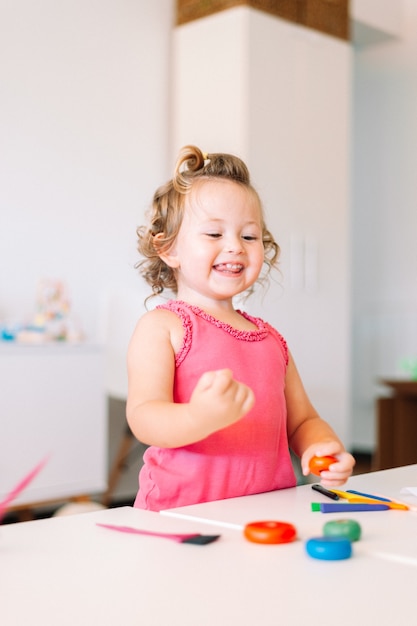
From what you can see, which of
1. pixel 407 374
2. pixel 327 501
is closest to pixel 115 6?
pixel 407 374

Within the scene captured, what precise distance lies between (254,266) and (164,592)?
0.62 metres

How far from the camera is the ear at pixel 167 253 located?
3.77 ft

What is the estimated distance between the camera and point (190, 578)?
21.8 inches

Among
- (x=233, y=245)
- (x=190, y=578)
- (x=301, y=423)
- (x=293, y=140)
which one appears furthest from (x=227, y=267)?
(x=293, y=140)

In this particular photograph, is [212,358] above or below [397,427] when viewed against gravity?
above

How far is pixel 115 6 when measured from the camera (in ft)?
11.8

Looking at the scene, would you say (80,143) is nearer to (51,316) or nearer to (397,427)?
(51,316)

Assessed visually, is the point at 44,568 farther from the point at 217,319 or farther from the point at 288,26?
the point at 288,26

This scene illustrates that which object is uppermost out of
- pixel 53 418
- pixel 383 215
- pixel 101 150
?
pixel 101 150

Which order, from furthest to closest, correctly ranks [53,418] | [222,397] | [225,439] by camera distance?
[53,418] → [225,439] → [222,397]

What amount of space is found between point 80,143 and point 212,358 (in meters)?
2.55

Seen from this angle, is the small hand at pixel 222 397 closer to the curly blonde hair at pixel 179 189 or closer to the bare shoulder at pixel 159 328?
the bare shoulder at pixel 159 328

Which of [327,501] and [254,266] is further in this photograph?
[254,266]

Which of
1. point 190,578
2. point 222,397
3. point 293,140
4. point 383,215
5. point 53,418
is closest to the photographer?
point 190,578
